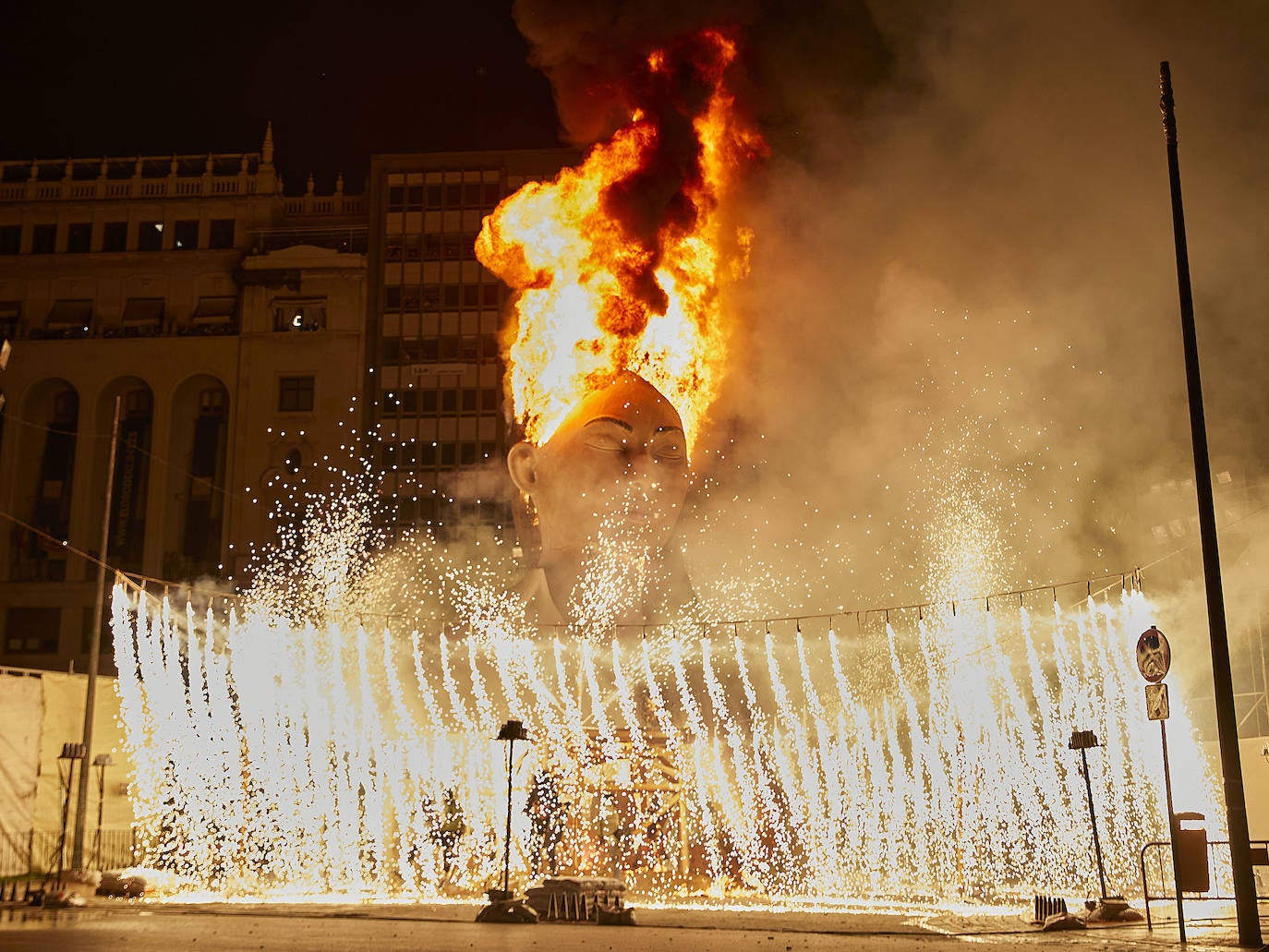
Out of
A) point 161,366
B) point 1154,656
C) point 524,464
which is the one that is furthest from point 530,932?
point 161,366

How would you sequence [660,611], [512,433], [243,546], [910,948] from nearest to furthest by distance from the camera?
[910,948] → [660,611] → [512,433] → [243,546]

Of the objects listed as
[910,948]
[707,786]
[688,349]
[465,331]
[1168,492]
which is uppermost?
[465,331]

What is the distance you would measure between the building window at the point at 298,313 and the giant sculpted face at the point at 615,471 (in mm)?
32908

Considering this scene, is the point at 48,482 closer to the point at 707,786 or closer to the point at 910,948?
the point at 707,786

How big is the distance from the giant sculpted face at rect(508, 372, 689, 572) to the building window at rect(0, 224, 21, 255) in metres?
42.1

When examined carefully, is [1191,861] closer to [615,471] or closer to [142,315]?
[615,471]

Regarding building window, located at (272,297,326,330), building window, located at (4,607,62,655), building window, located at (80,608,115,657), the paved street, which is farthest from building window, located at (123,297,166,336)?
the paved street

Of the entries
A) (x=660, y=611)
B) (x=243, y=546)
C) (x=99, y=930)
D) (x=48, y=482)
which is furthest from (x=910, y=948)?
(x=48, y=482)

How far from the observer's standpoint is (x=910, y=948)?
1490 cm

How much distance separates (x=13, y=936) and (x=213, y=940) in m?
2.51

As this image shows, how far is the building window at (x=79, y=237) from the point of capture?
A: 6084 cm

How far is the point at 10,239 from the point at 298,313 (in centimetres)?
1412

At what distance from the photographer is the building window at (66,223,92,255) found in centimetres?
6084

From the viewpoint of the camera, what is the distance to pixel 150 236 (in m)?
60.8
